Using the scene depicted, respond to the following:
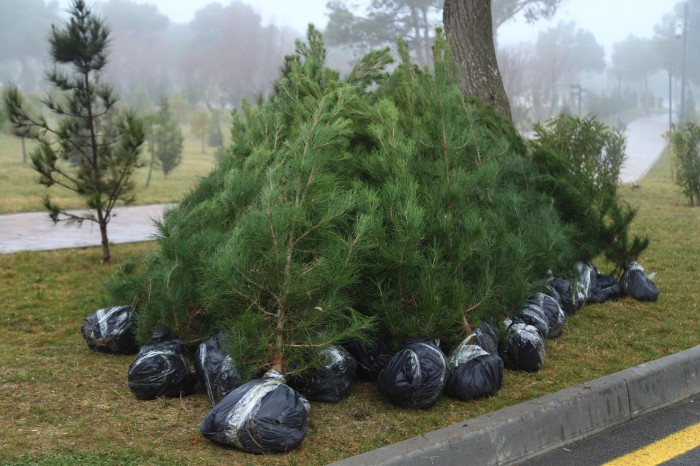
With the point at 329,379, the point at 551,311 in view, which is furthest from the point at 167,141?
the point at 329,379

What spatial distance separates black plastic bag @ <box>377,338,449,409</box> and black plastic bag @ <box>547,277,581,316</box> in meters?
2.11

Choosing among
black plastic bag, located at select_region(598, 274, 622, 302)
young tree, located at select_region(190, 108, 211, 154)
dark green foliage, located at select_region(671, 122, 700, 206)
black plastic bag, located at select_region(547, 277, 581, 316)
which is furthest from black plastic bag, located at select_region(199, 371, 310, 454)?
young tree, located at select_region(190, 108, 211, 154)

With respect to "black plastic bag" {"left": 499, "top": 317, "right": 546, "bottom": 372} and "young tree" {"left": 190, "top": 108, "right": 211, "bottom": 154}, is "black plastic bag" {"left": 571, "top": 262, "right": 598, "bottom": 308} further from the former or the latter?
"young tree" {"left": 190, "top": 108, "right": 211, "bottom": 154}

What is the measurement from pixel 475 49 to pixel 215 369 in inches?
205

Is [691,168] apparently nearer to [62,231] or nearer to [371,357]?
[62,231]

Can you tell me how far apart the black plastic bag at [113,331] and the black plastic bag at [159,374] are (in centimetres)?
77

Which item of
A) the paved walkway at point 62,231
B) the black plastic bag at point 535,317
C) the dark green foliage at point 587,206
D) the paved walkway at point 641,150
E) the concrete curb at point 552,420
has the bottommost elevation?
the paved walkway at point 641,150

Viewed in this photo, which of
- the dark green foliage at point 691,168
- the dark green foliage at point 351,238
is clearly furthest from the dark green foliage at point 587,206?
the dark green foliage at point 691,168

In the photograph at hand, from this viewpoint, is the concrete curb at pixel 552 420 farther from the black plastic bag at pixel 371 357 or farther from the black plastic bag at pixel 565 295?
the black plastic bag at pixel 565 295

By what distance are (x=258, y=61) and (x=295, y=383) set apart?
359ft

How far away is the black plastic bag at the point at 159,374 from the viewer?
427 cm

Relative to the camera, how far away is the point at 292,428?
3.64 m

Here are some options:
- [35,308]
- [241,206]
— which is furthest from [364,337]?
[35,308]

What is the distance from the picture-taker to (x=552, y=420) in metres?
4.06
